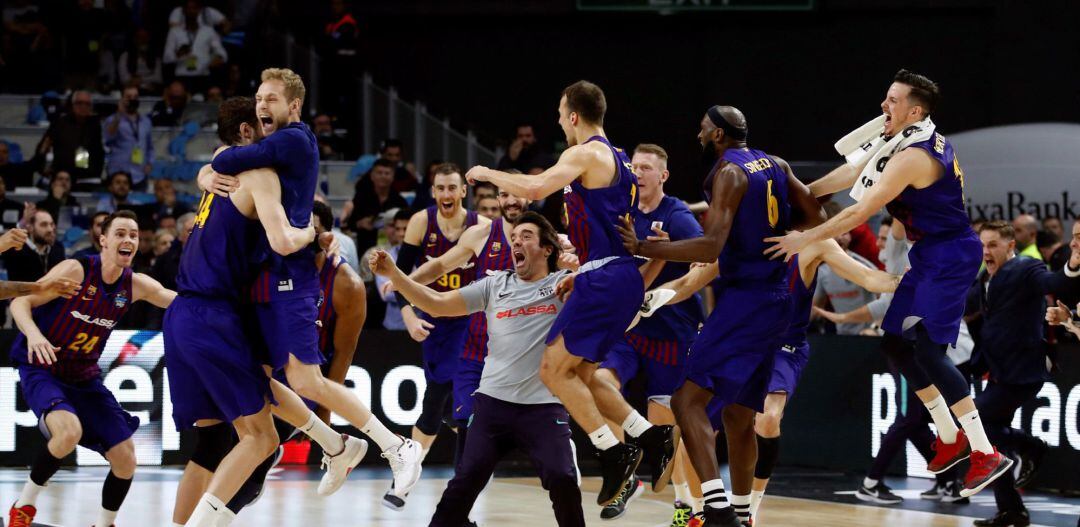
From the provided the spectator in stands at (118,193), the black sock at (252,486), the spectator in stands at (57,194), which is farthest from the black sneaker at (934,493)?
the spectator in stands at (57,194)

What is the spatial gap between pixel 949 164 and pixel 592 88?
1973mm

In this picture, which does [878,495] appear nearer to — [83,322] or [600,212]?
[600,212]

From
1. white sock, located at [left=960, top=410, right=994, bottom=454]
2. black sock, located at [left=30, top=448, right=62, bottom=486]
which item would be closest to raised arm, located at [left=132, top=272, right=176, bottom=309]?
black sock, located at [left=30, top=448, right=62, bottom=486]

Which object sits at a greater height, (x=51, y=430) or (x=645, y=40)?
(x=645, y=40)

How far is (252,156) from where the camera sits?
6770 millimetres

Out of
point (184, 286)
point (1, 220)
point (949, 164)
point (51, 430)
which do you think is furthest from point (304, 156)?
point (1, 220)


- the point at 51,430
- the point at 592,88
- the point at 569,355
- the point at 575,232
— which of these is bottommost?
the point at 51,430

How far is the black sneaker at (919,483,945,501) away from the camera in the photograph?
1096 cm

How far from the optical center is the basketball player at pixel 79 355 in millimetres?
8484

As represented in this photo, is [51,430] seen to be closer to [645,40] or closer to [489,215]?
[489,215]

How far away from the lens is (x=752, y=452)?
24.8ft

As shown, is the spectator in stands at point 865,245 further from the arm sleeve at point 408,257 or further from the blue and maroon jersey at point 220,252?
the blue and maroon jersey at point 220,252

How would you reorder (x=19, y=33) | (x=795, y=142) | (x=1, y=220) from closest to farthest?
→ (x=1, y=220) < (x=19, y=33) < (x=795, y=142)

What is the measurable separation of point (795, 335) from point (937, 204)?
2.00 m
